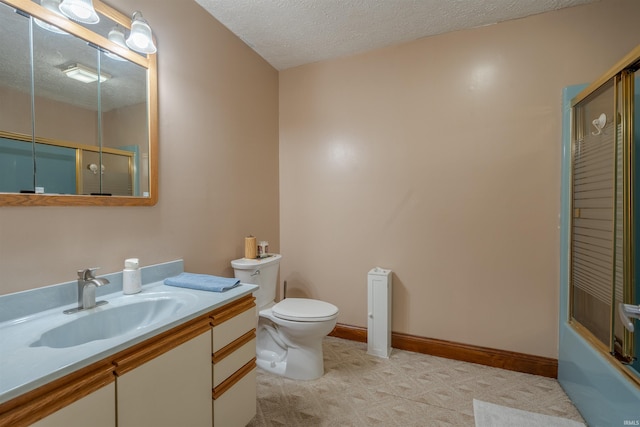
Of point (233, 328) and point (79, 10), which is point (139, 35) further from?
point (233, 328)

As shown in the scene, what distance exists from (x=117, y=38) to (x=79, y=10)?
251mm

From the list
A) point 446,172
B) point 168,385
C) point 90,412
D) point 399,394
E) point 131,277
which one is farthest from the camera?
point 446,172

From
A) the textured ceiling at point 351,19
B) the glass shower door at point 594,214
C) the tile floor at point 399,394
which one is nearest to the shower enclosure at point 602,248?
the glass shower door at point 594,214

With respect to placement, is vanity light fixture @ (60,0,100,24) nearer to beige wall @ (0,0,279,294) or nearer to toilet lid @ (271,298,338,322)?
beige wall @ (0,0,279,294)

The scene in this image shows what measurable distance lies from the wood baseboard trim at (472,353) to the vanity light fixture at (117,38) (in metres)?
2.58

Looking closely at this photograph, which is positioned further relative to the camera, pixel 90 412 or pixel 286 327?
pixel 286 327

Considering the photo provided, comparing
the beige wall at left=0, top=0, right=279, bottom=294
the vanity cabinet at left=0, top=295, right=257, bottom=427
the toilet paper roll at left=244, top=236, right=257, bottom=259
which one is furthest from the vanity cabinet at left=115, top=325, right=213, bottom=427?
the toilet paper roll at left=244, top=236, right=257, bottom=259

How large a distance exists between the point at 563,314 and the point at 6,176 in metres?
3.12

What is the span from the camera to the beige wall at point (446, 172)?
7.05 feet

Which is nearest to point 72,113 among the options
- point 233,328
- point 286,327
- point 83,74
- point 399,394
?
point 83,74

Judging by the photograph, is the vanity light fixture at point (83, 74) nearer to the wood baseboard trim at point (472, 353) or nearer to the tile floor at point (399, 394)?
the tile floor at point (399, 394)

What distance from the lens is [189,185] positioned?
1.95 metres

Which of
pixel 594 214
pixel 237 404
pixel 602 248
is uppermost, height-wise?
pixel 594 214

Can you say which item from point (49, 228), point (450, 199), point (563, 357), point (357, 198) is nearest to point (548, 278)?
point (563, 357)
